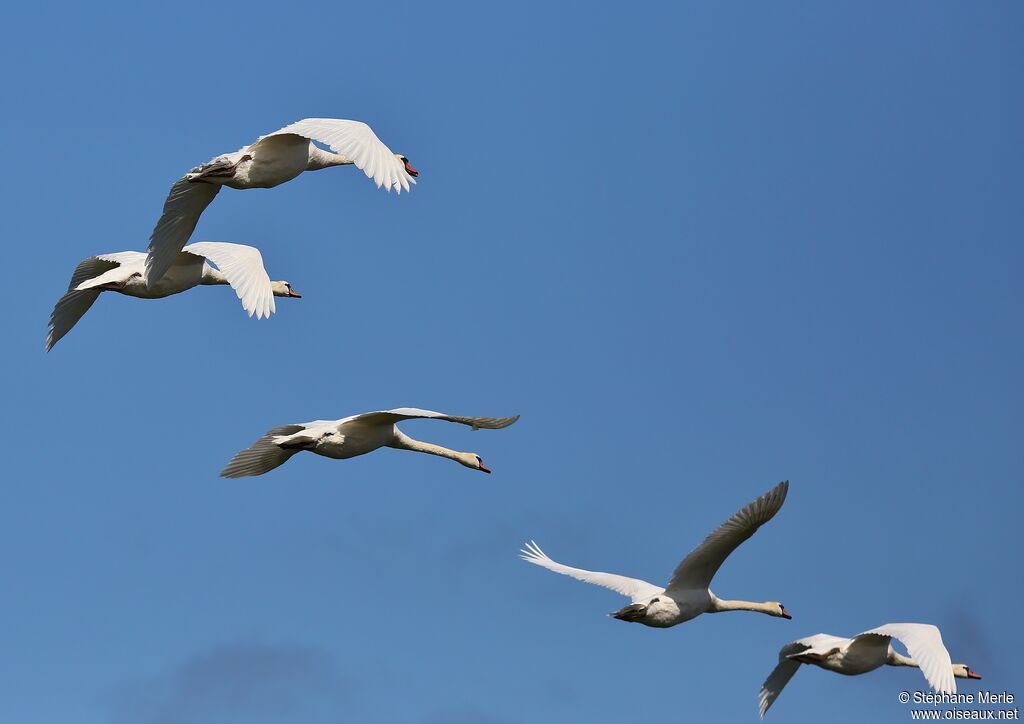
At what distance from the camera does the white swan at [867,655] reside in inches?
1053

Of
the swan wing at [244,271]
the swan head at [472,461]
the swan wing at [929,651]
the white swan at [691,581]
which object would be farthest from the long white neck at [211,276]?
the swan wing at [929,651]

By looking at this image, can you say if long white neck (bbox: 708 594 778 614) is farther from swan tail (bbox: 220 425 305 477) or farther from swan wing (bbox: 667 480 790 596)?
swan tail (bbox: 220 425 305 477)

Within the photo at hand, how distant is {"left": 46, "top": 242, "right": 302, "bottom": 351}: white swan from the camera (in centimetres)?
3017

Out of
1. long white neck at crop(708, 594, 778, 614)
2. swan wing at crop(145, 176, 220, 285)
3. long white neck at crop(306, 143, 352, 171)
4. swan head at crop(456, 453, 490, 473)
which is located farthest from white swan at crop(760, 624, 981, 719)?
swan wing at crop(145, 176, 220, 285)

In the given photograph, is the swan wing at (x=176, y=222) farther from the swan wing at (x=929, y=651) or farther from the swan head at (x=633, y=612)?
the swan wing at (x=929, y=651)

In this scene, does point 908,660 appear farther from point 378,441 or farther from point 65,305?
point 65,305

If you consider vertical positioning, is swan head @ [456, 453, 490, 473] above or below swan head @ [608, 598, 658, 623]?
above

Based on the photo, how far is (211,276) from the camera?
3316cm

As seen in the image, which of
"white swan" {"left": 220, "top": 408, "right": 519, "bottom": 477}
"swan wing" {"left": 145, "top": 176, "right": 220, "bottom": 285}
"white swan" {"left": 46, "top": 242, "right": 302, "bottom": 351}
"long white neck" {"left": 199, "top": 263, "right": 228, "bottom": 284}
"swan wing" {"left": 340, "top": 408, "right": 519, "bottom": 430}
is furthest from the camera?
"long white neck" {"left": 199, "top": 263, "right": 228, "bottom": 284}

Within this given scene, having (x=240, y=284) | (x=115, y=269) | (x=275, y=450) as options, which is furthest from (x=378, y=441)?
(x=115, y=269)

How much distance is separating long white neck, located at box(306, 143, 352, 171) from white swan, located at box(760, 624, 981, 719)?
35.1 feet

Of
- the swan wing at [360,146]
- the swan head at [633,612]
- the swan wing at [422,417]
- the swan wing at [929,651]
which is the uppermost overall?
the swan wing at [360,146]

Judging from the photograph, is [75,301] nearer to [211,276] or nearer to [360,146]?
[211,276]

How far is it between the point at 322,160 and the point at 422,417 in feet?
23.5
